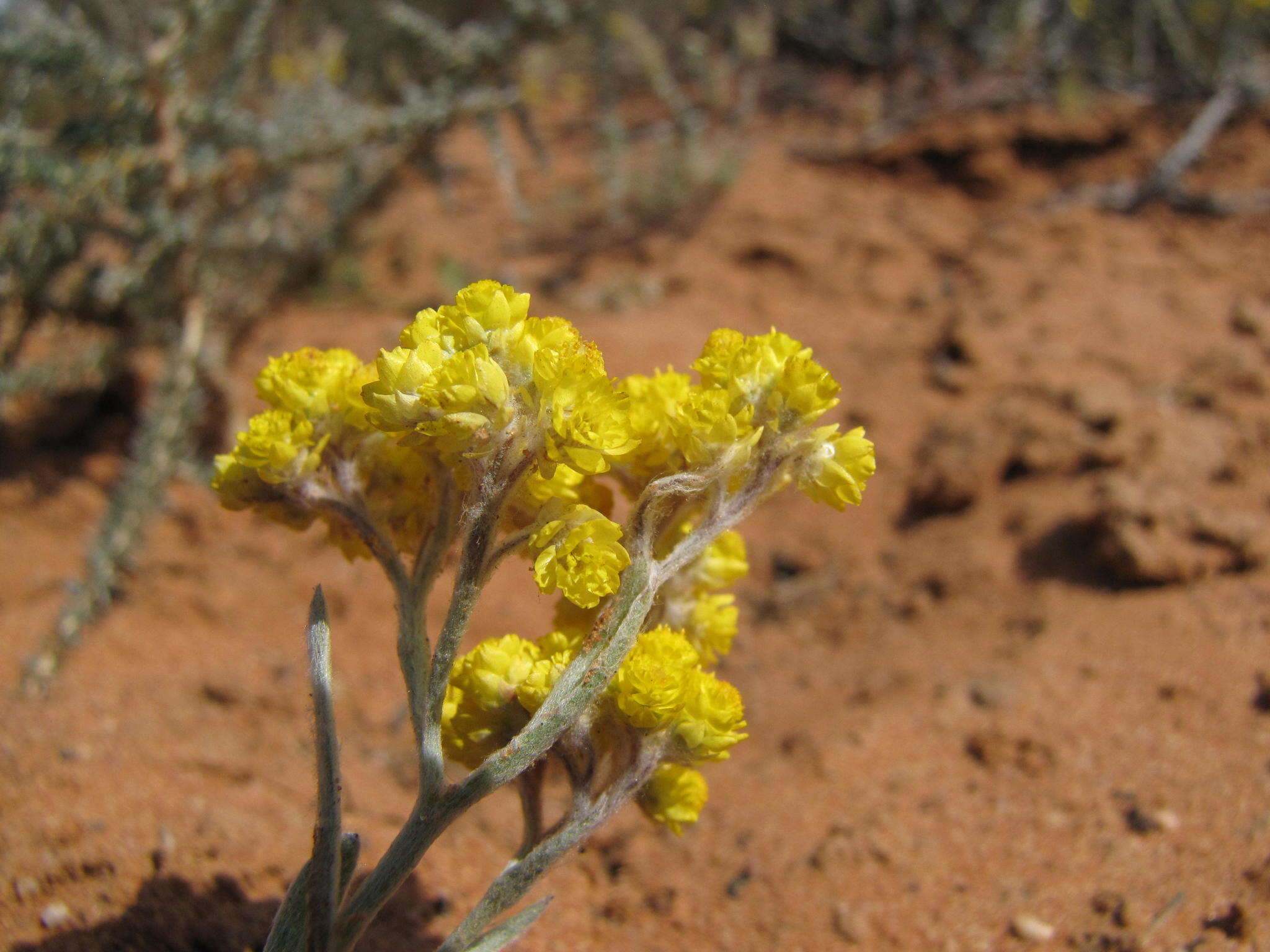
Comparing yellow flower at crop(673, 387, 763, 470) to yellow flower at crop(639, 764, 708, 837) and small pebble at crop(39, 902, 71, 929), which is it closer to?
yellow flower at crop(639, 764, 708, 837)

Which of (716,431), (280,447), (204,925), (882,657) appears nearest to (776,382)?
(716,431)

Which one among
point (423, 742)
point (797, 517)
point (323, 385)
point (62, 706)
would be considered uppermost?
point (323, 385)

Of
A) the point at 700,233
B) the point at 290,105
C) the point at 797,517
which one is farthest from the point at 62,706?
the point at 700,233

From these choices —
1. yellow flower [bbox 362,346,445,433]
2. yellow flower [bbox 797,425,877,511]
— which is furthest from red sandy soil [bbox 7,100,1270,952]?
yellow flower [bbox 797,425,877,511]

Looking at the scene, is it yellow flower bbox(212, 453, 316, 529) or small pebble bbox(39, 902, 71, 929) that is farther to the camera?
small pebble bbox(39, 902, 71, 929)

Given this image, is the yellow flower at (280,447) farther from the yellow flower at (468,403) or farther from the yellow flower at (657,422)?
the yellow flower at (657,422)

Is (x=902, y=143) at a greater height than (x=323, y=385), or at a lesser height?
lesser

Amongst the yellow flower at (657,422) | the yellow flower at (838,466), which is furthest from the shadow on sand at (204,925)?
the yellow flower at (838,466)

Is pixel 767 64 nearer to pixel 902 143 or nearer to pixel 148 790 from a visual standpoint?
pixel 902 143
